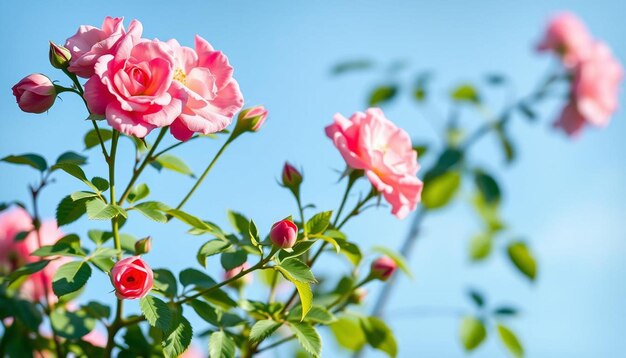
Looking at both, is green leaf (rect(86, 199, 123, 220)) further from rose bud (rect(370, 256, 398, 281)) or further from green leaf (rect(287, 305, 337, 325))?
rose bud (rect(370, 256, 398, 281))

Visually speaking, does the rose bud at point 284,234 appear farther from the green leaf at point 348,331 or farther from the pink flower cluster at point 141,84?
the green leaf at point 348,331

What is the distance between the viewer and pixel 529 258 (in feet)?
7.41

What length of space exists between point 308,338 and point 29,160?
0.54m

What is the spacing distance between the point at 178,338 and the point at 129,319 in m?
0.17

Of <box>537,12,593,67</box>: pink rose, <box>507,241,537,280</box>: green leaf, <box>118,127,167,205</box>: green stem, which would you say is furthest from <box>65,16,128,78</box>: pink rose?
<box>537,12,593,67</box>: pink rose

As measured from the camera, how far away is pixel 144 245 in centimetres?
99

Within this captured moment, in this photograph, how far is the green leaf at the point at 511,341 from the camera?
1819 millimetres

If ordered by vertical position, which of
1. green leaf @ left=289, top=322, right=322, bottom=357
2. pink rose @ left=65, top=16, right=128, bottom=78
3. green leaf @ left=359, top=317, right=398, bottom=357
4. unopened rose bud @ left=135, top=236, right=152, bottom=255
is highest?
pink rose @ left=65, top=16, right=128, bottom=78

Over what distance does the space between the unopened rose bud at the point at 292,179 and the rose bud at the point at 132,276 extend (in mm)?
306

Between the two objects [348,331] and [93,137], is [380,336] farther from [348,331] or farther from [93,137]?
[93,137]

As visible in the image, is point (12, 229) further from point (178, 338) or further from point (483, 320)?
point (483, 320)

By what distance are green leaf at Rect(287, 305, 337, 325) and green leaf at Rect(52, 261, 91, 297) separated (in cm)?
28

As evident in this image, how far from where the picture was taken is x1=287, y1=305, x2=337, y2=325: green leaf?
101 cm

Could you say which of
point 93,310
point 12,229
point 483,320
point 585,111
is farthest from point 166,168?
point 585,111
